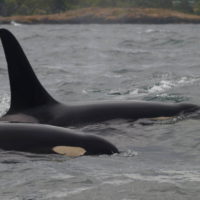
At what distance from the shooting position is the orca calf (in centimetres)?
770

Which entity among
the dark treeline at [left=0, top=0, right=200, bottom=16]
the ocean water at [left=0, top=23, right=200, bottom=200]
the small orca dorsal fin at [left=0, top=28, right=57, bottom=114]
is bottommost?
the dark treeline at [left=0, top=0, right=200, bottom=16]

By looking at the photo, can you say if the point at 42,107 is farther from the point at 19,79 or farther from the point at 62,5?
the point at 62,5

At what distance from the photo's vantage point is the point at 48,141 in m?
6.46

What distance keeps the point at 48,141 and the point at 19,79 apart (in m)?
1.51

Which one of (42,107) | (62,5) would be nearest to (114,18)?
(62,5)

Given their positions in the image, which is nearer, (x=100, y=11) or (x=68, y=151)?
(x=68, y=151)

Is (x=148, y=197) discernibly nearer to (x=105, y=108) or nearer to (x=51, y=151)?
(x=51, y=151)

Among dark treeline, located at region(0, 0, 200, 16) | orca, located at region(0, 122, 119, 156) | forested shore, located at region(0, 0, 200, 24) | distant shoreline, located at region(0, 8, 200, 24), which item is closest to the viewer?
orca, located at region(0, 122, 119, 156)

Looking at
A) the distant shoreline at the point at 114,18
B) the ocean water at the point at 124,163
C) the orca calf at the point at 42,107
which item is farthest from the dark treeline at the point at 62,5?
the orca calf at the point at 42,107

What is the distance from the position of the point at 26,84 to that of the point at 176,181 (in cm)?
281

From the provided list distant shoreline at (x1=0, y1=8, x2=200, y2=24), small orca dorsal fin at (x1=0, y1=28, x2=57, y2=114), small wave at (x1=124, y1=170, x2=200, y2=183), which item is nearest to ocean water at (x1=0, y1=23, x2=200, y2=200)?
small wave at (x1=124, y1=170, x2=200, y2=183)

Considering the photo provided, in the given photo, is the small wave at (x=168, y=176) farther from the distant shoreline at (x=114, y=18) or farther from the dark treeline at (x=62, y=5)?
the dark treeline at (x=62, y=5)

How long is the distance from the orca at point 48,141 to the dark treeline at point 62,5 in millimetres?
121410

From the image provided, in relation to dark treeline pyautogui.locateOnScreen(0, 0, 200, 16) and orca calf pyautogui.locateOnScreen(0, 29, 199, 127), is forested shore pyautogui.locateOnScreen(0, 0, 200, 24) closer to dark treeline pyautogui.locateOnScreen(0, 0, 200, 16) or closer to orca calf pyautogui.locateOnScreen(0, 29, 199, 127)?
dark treeline pyautogui.locateOnScreen(0, 0, 200, 16)
